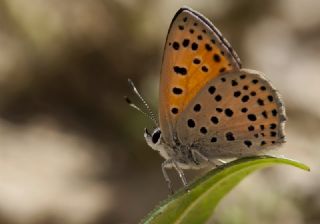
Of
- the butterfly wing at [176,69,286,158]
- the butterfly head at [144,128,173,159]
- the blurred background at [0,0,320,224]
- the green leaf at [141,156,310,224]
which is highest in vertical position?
the blurred background at [0,0,320,224]

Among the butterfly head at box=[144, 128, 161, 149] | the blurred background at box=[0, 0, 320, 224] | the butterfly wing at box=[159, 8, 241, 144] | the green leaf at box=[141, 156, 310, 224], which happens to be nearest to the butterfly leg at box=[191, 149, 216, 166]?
the butterfly head at box=[144, 128, 161, 149]

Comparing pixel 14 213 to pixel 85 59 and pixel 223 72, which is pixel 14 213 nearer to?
pixel 85 59

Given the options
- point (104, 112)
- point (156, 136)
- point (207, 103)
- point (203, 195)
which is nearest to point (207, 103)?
point (207, 103)

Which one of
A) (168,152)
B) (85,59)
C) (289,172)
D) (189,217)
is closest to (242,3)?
(85,59)

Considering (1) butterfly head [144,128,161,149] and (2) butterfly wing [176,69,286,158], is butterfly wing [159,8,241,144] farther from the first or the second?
(1) butterfly head [144,128,161,149]

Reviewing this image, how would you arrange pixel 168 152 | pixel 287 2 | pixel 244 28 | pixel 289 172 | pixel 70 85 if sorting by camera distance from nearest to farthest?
pixel 168 152 < pixel 289 172 < pixel 70 85 < pixel 244 28 < pixel 287 2

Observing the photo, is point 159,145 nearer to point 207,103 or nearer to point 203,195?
point 207,103

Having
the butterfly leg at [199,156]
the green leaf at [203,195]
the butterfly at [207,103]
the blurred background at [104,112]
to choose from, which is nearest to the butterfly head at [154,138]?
the butterfly at [207,103]
